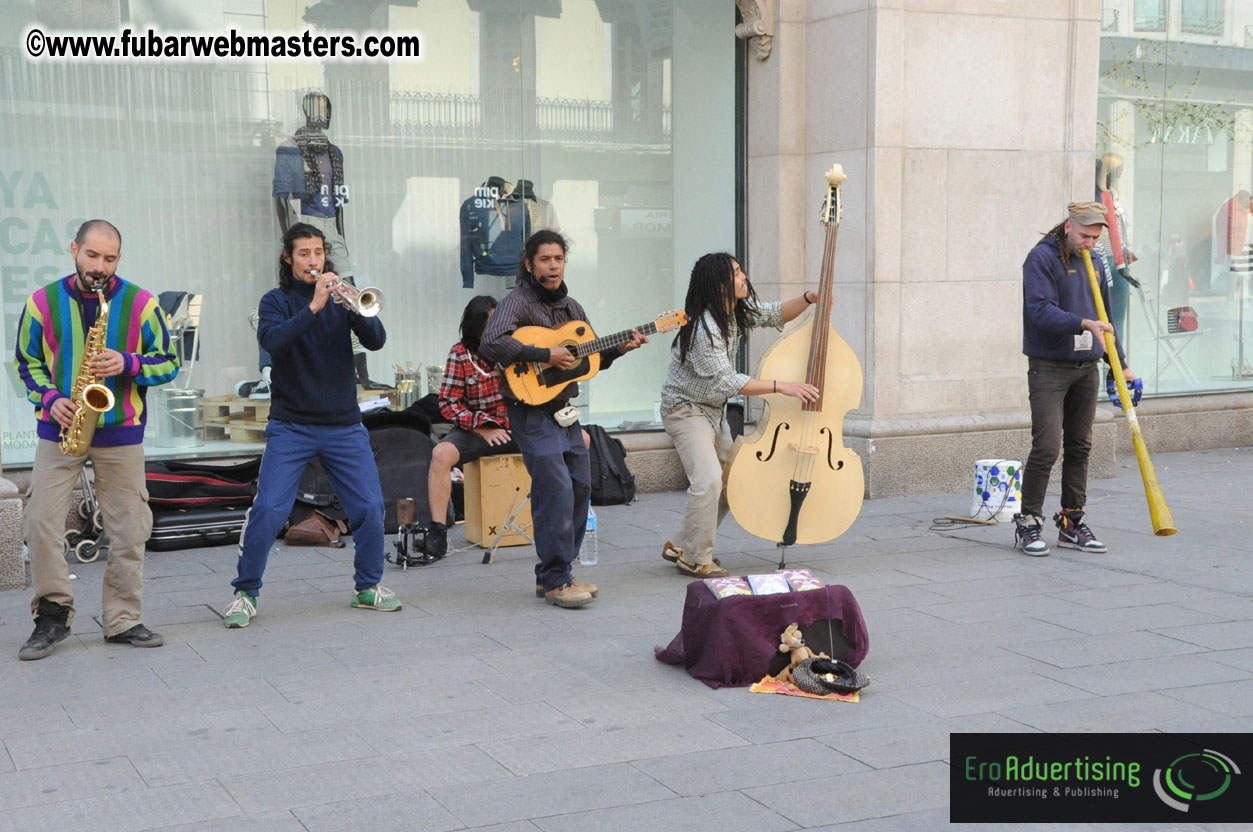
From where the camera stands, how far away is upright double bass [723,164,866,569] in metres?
6.98

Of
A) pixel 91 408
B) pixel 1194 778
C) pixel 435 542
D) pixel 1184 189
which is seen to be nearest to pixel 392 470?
pixel 435 542

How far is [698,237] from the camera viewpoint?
10.8 metres

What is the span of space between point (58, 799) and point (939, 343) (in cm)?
723

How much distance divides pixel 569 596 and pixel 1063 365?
312 centimetres

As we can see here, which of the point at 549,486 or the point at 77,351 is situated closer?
the point at 77,351

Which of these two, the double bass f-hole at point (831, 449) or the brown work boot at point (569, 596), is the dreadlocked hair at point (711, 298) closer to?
the double bass f-hole at point (831, 449)

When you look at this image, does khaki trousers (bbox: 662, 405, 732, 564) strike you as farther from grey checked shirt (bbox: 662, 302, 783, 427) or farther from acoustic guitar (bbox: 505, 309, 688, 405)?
acoustic guitar (bbox: 505, 309, 688, 405)

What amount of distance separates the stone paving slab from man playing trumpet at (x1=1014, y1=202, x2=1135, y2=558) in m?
0.26

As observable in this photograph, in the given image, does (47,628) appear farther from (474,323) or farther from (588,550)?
(474,323)

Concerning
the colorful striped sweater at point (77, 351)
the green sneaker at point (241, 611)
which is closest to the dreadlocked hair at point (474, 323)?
the green sneaker at point (241, 611)

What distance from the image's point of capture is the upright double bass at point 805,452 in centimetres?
698

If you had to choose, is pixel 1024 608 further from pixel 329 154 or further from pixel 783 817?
pixel 329 154

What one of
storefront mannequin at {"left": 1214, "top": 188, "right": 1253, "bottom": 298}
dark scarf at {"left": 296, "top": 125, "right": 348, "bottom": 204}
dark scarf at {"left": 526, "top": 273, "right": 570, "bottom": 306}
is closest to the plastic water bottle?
dark scarf at {"left": 526, "top": 273, "right": 570, "bottom": 306}

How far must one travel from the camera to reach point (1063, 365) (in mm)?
7652
